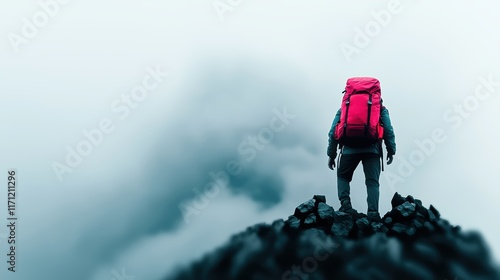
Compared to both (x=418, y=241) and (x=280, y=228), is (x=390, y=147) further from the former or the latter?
(x=280, y=228)

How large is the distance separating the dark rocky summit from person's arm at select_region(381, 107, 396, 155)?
3.74 feet

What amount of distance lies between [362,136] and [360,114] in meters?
0.44

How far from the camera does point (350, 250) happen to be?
449 inches

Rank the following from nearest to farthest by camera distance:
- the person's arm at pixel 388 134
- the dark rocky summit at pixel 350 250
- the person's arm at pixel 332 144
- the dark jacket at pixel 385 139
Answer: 1. the dark rocky summit at pixel 350 250
2. the dark jacket at pixel 385 139
3. the person's arm at pixel 388 134
4. the person's arm at pixel 332 144

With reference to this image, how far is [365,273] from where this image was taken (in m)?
10.8

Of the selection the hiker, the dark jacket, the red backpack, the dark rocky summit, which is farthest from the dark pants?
the dark rocky summit

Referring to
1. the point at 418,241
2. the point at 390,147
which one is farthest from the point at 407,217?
the point at 390,147

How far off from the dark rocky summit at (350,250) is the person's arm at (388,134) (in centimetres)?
114

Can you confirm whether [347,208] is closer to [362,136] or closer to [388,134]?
[362,136]

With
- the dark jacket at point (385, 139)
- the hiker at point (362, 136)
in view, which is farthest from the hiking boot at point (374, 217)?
the dark jacket at point (385, 139)

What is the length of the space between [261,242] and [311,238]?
3.18ft

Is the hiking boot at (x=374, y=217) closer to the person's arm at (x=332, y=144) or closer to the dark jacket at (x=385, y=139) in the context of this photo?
the dark jacket at (x=385, y=139)

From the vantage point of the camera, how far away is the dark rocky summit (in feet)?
36.0

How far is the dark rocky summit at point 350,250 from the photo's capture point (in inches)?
432
